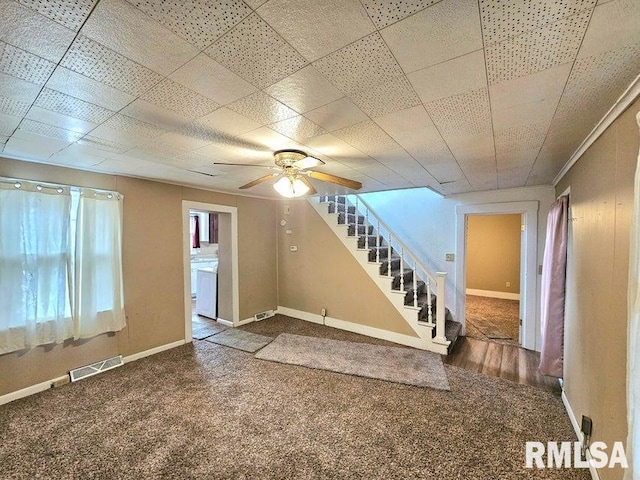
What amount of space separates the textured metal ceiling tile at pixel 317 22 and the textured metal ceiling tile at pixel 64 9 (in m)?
0.57

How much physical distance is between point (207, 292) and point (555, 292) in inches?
201

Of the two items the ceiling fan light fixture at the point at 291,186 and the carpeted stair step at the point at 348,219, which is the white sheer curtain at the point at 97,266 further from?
the carpeted stair step at the point at 348,219

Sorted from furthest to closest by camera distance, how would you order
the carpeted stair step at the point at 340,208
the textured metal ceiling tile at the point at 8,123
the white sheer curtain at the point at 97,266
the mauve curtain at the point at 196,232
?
the mauve curtain at the point at 196,232 < the carpeted stair step at the point at 340,208 < the white sheer curtain at the point at 97,266 < the textured metal ceiling tile at the point at 8,123

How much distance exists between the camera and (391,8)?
855 millimetres

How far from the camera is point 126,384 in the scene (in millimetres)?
2727

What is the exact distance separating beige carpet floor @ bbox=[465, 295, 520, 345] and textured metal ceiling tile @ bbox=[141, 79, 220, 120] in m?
4.64

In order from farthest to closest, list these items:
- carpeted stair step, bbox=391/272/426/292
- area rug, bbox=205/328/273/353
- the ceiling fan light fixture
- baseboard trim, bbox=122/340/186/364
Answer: carpeted stair step, bbox=391/272/426/292 < area rug, bbox=205/328/273/353 < baseboard trim, bbox=122/340/186/364 < the ceiling fan light fixture

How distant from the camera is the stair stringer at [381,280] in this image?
3605 mm

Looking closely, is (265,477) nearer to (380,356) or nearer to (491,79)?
(380,356)

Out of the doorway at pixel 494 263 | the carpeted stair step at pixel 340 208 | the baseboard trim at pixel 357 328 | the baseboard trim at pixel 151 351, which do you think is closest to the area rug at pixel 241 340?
the baseboard trim at pixel 151 351

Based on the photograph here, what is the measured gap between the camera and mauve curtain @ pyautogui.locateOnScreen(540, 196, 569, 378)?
8.08ft

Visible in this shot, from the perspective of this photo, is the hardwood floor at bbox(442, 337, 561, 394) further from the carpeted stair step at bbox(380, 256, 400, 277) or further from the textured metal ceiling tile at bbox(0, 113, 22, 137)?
the textured metal ceiling tile at bbox(0, 113, 22, 137)

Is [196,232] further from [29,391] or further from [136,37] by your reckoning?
[136,37]

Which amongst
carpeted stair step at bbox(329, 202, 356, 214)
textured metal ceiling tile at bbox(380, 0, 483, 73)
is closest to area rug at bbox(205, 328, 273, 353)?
carpeted stair step at bbox(329, 202, 356, 214)
